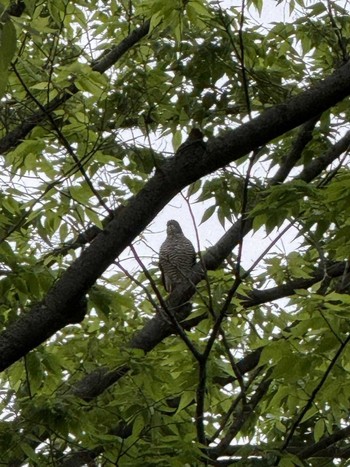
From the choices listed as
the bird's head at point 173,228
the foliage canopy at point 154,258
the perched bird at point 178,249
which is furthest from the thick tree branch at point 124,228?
the bird's head at point 173,228

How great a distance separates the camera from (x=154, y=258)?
4.31 metres

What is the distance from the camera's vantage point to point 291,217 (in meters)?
3.65

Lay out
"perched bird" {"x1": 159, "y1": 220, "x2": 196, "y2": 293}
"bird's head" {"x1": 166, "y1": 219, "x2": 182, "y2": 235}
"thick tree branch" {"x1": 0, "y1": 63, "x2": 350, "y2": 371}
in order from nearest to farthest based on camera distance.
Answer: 1. "thick tree branch" {"x1": 0, "y1": 63, "x2": 350, "y2": 371}
2. "perched bird" {"x1": 159, "y1": 220, "x2": 196, "y2": 293}
3. "bird's head" {"x1": 166, "y1": 219, "x2": 182, "y2": 235}

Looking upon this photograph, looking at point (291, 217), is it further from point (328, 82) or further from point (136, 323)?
point (136, 323)

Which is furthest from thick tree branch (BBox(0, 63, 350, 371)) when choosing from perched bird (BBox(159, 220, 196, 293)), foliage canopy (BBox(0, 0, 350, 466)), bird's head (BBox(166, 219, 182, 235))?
bird's head (BBox(166, 219, 182, 235))

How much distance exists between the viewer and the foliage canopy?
10.8ft

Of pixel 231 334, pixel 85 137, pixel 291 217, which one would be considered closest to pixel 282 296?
pixel 231 334

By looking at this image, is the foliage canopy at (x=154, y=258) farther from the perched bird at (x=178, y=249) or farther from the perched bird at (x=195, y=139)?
the perched bird at (x=178, y=249)

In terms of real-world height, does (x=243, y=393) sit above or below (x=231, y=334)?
below

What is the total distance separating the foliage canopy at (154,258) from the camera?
328cm

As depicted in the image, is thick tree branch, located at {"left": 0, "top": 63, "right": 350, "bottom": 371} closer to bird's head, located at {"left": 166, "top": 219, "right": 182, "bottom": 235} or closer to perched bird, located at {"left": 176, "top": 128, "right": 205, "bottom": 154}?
perched bird, located at {"left": 176, "top": 128, "right": 205, "bottom": 154}

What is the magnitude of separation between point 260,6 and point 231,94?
57 centimetres

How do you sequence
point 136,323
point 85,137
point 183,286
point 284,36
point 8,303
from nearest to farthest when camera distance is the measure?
point 85,137, point 8,303, point 183,286, point 284,36, point 136,323

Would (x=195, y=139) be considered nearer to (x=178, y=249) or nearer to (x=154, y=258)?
(x=154, y=258)
